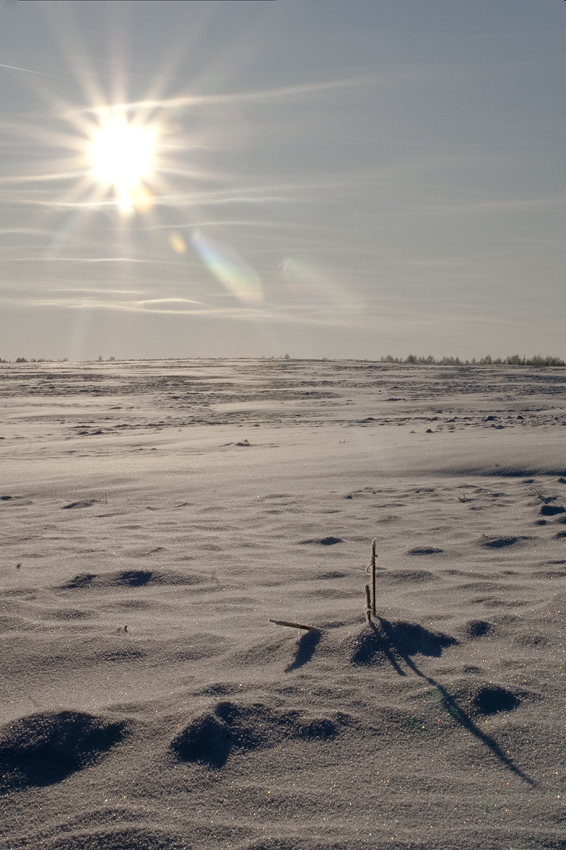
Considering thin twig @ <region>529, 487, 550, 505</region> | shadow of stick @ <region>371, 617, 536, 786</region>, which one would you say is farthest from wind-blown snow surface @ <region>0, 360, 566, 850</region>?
thin twig @ <region>529, 487, 550, 505</region>

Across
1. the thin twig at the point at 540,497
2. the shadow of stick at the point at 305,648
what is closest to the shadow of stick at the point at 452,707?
the shadow of stick at the point at 305,648

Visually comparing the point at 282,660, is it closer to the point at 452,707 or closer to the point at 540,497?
the point at 452,707

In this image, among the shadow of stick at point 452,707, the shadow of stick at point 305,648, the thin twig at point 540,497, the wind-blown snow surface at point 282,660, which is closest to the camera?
the wind-blown snow surface at point 282,660

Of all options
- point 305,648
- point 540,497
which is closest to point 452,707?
point 305,648

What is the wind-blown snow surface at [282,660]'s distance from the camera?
145 centimetres

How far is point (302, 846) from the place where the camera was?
135 centimetres

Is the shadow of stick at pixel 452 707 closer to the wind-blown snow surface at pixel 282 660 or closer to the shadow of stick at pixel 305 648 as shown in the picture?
the wind-blown snow surface at pixel 282 660

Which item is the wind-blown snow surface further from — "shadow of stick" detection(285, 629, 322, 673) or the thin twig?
the thin twig

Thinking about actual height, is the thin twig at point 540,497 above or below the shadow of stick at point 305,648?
above

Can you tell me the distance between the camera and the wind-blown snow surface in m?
1.45

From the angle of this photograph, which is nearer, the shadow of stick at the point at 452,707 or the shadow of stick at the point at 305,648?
the shadow of stick at the point at 452,707

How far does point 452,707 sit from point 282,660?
1.82 feet

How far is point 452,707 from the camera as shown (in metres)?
1.82

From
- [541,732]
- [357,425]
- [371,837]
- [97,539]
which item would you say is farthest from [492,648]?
[357,425]
